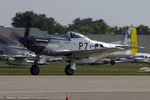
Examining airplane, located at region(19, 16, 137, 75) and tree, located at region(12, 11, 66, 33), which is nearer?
airplane, located at region(19, 16, 137, 75)

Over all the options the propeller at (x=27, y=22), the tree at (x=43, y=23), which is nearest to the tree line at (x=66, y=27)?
the tree at (x=43, y=23)

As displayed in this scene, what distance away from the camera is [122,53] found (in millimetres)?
32438

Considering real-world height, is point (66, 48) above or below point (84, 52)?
above

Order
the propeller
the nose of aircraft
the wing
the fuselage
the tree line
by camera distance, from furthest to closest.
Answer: the tree line < the wing < the propeller < the fuselage < the nose of aircraft

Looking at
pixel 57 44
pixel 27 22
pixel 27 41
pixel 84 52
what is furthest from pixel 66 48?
pixel 27 22

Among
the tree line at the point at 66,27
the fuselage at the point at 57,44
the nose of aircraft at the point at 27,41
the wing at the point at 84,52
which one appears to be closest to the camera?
the nose of aircraft at the point at 27,41

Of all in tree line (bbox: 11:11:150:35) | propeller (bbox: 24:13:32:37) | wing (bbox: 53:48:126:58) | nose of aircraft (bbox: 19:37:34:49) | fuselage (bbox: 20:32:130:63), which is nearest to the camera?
nose of aircraft (bbox: 19:37:34:49)

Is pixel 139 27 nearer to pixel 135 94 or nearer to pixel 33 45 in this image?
pixel 33 45

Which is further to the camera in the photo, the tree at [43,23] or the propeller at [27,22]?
the tree at [43,23]

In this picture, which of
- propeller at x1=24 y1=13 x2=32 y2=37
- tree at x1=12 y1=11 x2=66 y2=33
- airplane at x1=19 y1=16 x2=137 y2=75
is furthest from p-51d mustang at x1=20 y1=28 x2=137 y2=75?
tree at x1=12 y1=11 x2=66 y2=33

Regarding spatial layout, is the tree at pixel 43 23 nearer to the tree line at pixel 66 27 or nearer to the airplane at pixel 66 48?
the tree line at pixel 66 27

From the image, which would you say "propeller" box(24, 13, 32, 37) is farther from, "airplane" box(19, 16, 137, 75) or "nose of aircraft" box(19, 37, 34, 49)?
"nose of aircraft" box(19, 37, 34, 49)

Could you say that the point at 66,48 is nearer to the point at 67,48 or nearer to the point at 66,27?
the point at 67,48

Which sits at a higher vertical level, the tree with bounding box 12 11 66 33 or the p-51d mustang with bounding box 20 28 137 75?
the tree with bounding box 12 11 66 33
